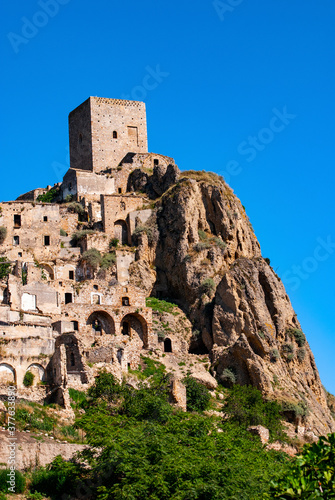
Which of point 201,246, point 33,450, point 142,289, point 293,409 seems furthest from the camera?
point 201,246

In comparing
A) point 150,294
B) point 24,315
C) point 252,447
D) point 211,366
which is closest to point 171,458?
point 252,447

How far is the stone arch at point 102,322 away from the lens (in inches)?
2199

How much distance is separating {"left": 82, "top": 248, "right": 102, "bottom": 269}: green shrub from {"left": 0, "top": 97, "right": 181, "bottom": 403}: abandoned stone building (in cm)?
24

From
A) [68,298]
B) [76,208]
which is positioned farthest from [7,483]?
[76,208]

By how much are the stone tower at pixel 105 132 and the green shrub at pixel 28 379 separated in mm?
32397

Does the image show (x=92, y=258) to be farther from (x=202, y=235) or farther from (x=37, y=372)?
(x=37, y=372)

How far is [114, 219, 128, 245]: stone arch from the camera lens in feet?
218

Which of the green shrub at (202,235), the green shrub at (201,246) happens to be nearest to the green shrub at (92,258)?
the green shrub at (201,246)

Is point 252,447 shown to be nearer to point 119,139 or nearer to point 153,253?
point 153,253

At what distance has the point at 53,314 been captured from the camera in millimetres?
53719

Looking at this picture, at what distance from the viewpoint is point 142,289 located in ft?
201

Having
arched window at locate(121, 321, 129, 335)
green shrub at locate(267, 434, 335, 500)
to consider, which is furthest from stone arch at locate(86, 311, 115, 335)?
green shrub at locate(267, 434, 335, 500)

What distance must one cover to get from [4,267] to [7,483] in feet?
91.9

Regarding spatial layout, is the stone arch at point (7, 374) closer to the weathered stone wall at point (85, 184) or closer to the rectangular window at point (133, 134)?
the weathered stone wall at point (85, 184)
